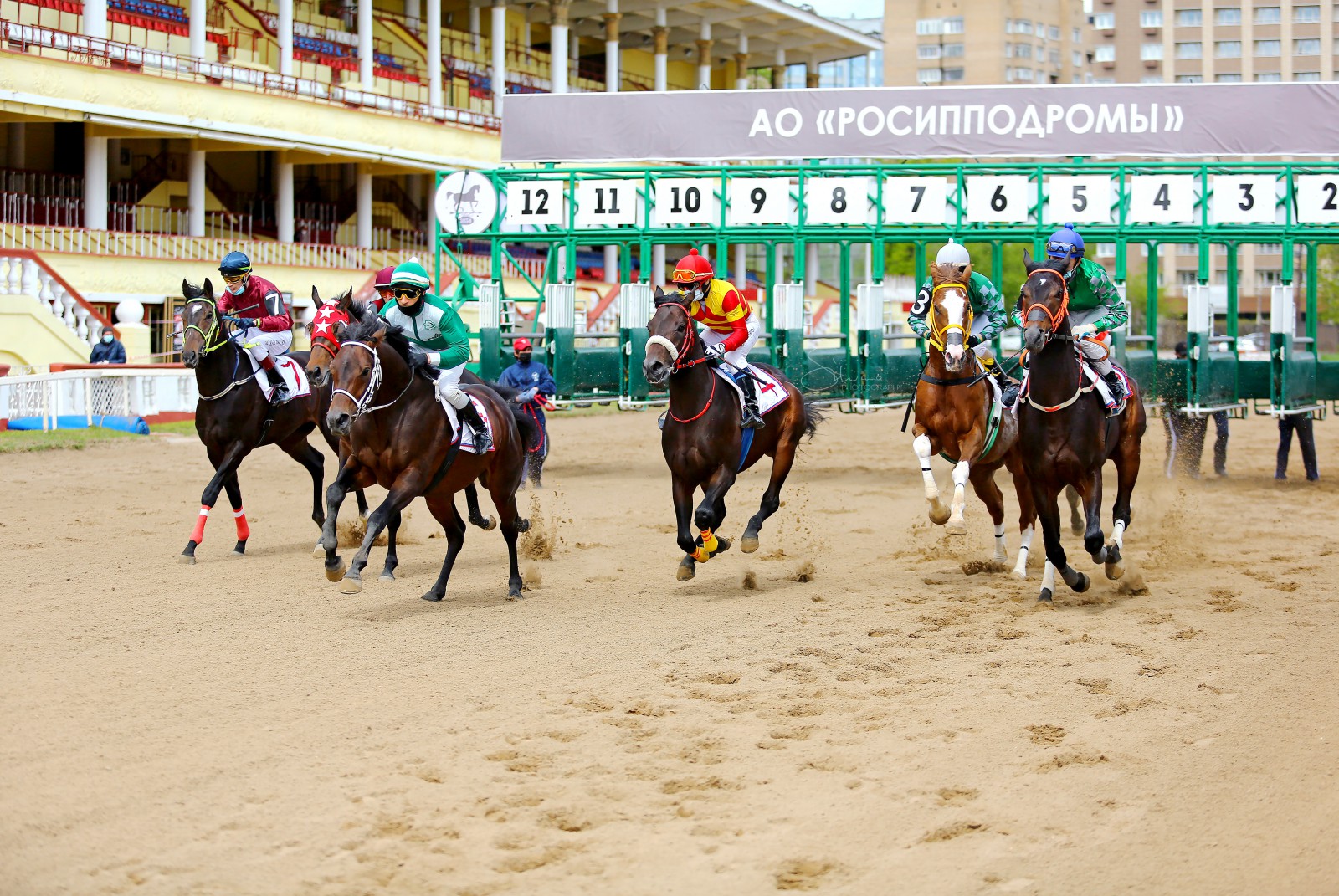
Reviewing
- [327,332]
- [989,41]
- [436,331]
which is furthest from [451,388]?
[989,41]

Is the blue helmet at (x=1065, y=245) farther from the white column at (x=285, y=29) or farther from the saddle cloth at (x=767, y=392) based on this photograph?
the white column at (x=285, y=29)

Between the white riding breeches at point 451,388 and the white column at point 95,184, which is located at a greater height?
the white column at point 95,184

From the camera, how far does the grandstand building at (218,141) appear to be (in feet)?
84.3

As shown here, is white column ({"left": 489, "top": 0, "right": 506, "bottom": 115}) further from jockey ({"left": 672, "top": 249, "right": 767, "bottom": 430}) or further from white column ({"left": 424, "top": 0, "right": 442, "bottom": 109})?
jockey ({"left": 672, "top": 249, "right": 767, "bottom": 430})

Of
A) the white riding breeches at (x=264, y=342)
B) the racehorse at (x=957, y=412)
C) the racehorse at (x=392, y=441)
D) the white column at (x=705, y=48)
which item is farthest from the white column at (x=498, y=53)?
the racehorse at (x=392, y=441)

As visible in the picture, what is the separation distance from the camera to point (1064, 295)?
8.39 metres

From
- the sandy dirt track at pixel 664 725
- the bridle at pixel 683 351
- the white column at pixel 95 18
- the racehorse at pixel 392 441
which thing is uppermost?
the white column at pixel 95 18

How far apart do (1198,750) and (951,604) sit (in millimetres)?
3253

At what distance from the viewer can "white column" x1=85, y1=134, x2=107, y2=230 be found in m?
27.9

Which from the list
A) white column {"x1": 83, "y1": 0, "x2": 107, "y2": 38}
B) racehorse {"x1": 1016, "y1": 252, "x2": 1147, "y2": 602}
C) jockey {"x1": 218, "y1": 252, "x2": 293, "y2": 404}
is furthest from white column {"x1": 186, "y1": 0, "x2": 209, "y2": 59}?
racehorse {"x1": 1016, "y1": 252, "x2": 1147, "y2": 602}

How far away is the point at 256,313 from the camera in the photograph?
1093 cm

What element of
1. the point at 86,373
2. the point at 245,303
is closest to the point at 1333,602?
the point at 245,303

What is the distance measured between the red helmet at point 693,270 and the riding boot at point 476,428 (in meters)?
1.51

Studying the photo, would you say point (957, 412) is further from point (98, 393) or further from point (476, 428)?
point (98, 393)
